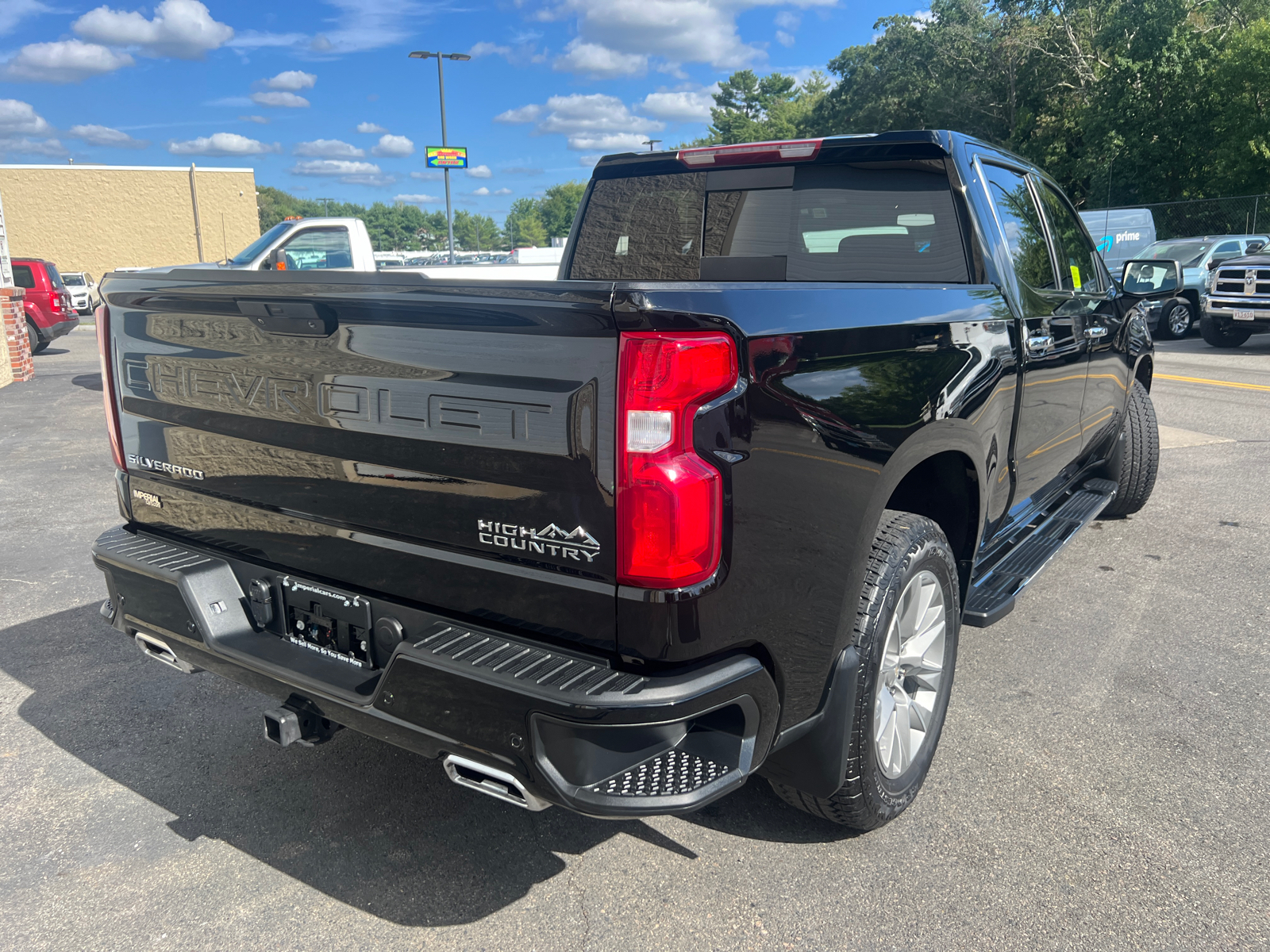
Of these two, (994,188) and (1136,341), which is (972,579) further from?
(1136,341)

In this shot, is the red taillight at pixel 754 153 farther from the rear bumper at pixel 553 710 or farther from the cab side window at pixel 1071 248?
the rear bumper at pixel 553 710

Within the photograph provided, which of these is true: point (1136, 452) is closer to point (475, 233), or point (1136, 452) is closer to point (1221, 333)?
point (1221, 333)

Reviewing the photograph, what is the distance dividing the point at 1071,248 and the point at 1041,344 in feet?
4.73

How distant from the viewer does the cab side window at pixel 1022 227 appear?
360cm

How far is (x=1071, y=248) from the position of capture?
4.61 meters

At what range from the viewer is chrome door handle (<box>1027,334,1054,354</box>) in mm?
3375

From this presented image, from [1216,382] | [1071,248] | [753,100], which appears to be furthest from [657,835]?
[753,100]

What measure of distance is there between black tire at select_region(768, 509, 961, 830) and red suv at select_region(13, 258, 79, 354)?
20044 millimetres


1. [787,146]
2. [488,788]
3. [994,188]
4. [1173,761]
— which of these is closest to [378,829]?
[488,788]

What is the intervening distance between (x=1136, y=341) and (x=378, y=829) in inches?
195

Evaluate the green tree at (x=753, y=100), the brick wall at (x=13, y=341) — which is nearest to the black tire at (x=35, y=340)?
the brick wall at (x=13, y=341)

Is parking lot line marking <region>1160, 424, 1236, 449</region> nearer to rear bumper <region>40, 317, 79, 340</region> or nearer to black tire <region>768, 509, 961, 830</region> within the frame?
black tire <region>768, 509, 961, 830</region>

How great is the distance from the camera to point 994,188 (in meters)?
3.62

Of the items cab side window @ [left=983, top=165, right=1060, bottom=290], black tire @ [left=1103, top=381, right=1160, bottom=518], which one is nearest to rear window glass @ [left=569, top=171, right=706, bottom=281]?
cab side window @ [left=983, top=165, right=1060, bottom=290]
